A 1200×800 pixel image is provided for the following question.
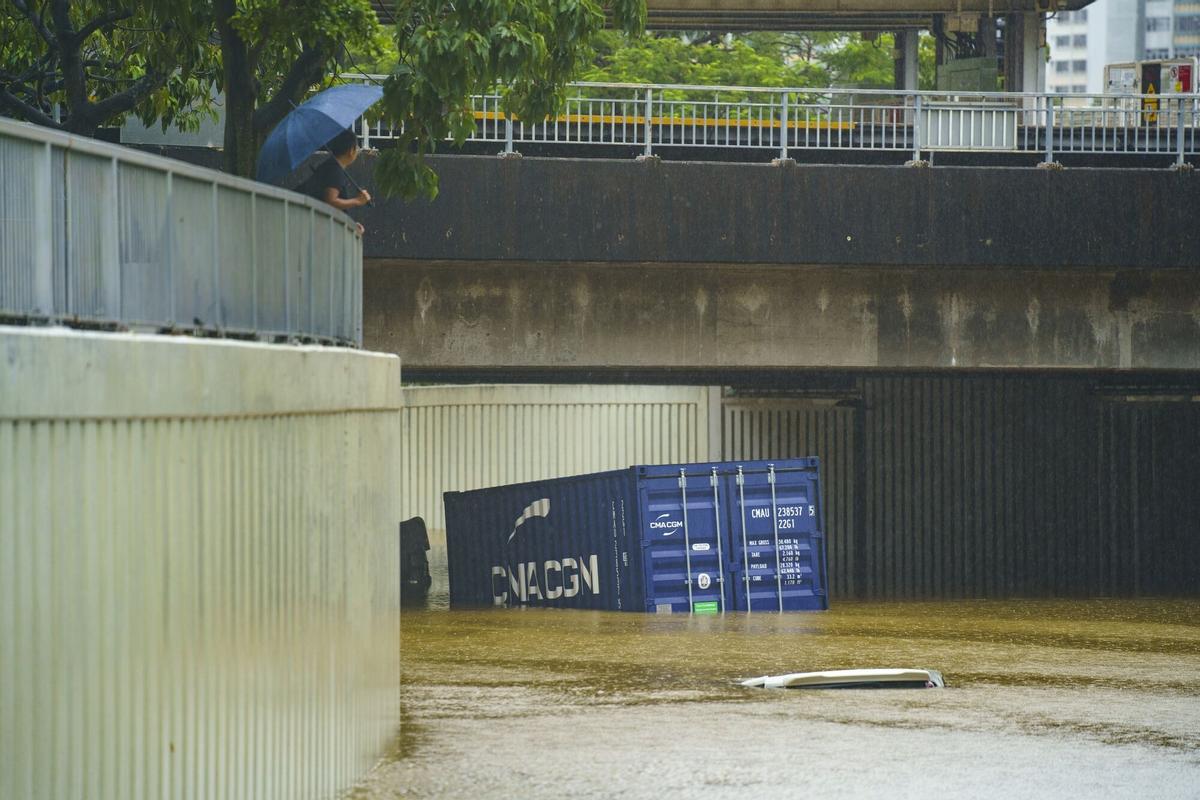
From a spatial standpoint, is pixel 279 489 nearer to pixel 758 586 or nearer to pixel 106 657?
pixel 106 657

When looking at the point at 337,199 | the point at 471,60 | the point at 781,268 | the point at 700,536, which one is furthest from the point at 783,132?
the point at 337,199

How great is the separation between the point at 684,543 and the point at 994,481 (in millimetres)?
9964

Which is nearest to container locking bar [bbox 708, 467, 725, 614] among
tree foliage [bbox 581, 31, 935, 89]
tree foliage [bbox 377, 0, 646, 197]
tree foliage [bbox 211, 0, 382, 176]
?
tree foliage [bbox 377, 0, 646, 197]

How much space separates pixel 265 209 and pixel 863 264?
1176 cm

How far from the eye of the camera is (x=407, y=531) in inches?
1091

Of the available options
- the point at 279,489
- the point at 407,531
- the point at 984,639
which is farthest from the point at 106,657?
the point at 407,531

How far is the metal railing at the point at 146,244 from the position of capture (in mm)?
6328

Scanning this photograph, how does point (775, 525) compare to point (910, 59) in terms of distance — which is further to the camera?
point (910, 59)

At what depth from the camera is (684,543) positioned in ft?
74.4

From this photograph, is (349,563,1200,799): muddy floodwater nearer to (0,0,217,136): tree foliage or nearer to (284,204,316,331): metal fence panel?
(284,204,316,331): metal fence panel

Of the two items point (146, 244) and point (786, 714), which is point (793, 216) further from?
point (146, 244)

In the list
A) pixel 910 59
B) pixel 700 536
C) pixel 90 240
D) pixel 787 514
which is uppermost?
pixel 910 59

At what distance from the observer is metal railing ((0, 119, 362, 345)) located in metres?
6.33

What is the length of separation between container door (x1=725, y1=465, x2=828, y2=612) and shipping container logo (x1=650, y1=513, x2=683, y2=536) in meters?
0.79
